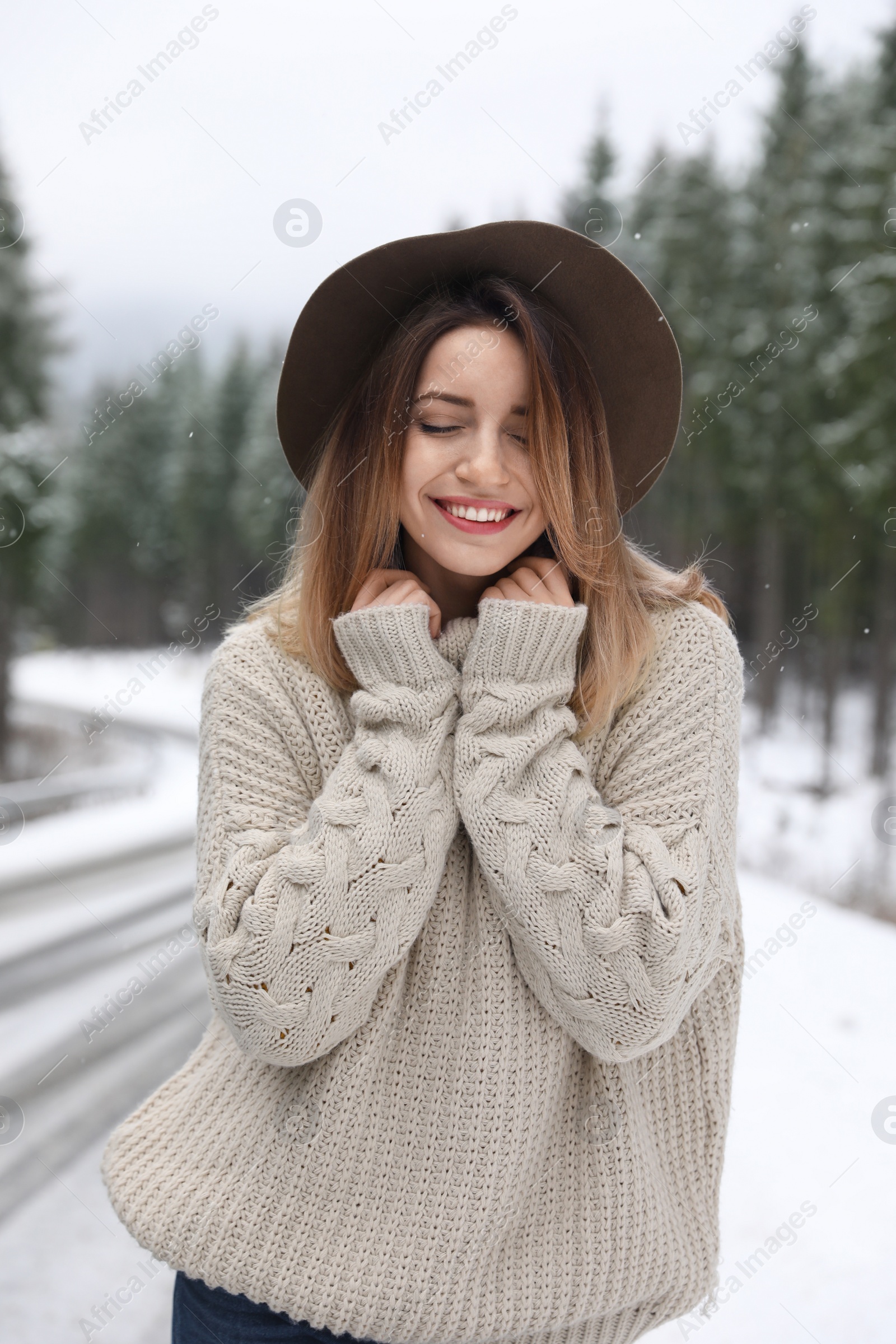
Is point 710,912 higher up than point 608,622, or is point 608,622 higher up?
point 608,622

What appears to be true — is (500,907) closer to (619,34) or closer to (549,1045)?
(549,1045)

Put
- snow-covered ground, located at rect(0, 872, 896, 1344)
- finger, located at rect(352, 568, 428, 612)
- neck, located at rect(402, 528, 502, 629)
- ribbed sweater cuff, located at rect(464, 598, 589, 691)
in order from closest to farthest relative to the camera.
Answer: ribbed sweater cuff, located at rect(464, 598, 589, 691) → finger, located at rect(352, 568, 428, 612) → neck, located at rect(402, 528, 502, 629) → snow-covered ground, located at rect(0, 872, 896, 1344)

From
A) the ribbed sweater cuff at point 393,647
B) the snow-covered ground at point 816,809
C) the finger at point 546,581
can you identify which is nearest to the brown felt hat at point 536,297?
the finger at point 546,581

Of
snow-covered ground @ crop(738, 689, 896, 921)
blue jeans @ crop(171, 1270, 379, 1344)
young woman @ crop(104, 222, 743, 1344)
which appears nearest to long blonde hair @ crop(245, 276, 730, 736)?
young woman @ crop(104, 222, 743, 1344)

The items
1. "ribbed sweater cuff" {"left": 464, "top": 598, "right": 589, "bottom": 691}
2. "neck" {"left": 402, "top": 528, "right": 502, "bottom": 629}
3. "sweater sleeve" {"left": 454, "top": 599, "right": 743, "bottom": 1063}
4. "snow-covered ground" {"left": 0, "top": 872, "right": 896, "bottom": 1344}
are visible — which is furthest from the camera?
"snow-covered ground" {"left": 0, "top": 872, "right": 896, "bottom": 1344}

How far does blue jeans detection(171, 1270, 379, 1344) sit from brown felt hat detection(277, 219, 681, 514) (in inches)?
56.4

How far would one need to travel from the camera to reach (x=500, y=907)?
1.42 m

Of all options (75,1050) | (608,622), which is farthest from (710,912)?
(75,1050)

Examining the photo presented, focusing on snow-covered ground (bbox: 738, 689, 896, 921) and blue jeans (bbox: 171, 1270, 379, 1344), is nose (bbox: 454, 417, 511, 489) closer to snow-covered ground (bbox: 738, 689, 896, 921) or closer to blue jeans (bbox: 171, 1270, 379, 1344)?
blue jeans (bbox: 171, 1270, 379, 1344)

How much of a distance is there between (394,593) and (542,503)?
0.29 meters

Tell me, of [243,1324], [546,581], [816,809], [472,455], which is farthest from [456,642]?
[816,809]

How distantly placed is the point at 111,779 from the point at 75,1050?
7.64 m

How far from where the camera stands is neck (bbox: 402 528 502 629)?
5.77 feet

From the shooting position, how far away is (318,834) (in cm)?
137
